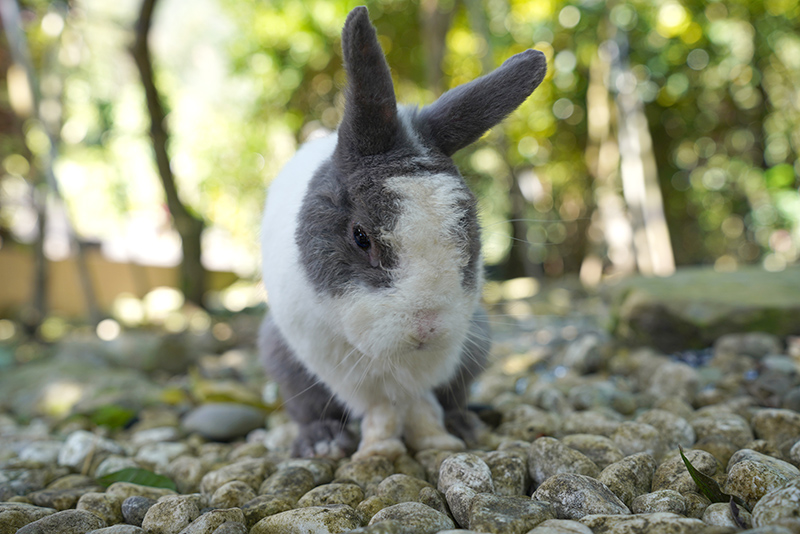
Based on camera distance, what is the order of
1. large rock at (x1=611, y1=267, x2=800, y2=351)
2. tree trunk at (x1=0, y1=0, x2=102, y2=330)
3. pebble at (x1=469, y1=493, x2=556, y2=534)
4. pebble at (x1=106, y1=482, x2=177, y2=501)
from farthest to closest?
tree trunk at (x1=0, y1=0, x2=102, y2=330) → large rock at (x1=611, y1=267, x2=800, y2=351) → pebble at (x1=106, y1=482, x2=177, y2=501) → pebble at (x1=469, y1=493, x2=556, y2=534)

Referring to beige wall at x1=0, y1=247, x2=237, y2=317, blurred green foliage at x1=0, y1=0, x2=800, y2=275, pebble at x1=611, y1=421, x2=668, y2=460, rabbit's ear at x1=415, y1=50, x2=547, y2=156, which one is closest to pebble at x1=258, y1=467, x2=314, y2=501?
pebble at x1=611, y1=421, x2=668, y2=460

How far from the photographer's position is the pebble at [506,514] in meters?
1.50

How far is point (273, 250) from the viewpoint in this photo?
88.9 inches

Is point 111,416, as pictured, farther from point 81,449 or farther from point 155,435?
point 81,449

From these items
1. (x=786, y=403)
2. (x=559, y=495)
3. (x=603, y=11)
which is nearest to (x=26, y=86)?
(x=559, y=495)

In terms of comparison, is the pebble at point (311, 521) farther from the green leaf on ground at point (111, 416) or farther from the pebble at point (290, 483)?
the green leaf on ground at point (111, 416)

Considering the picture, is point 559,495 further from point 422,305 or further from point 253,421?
point 253,421

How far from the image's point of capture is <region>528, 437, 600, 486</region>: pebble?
1936mm

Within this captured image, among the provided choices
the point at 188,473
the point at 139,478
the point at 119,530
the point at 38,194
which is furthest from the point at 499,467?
the point at 38,194

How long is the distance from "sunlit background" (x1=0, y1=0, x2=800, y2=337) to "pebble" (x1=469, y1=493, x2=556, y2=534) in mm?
5012

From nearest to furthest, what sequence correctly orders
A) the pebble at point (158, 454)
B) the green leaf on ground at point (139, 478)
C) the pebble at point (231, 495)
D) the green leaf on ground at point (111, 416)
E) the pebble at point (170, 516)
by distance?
1. the pebble at point (170, 516)
2. the pebble at point (231, 495)
3. the green leaf on ground at point (139, 478)
4. the pebble at point (158, 454)
5. the green leaf on ground at point (111, 416)

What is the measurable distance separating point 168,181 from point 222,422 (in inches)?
191

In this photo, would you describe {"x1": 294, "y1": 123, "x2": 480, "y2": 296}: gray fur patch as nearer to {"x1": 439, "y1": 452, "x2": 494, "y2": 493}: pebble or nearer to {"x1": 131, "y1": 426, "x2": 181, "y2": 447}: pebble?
{"x1": 439, "y1": 452, "x2": 494, "y2": 493}: pebble

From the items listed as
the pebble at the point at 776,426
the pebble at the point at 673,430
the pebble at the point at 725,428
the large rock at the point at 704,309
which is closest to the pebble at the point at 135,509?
the pebble at the point at 673,430
